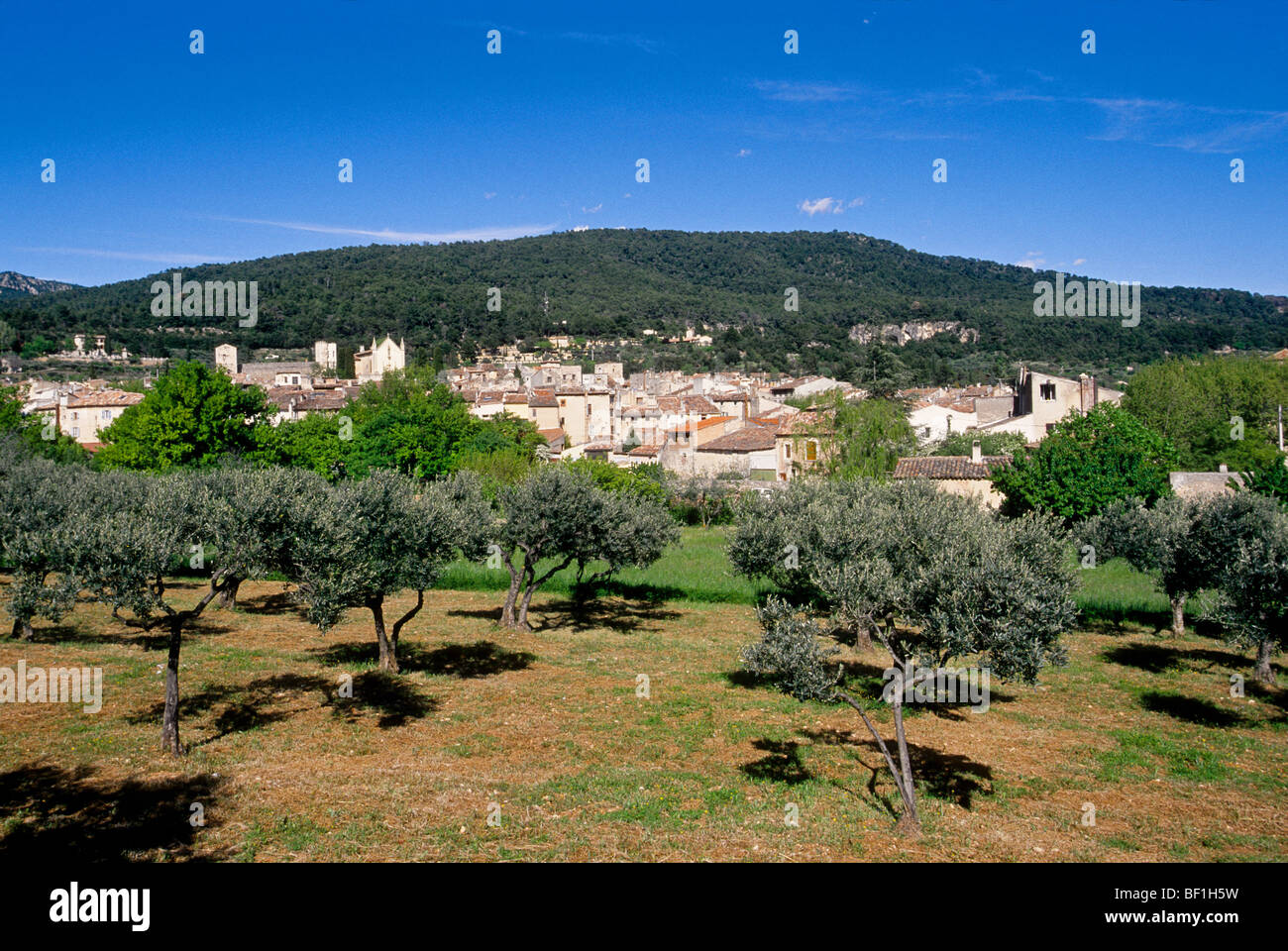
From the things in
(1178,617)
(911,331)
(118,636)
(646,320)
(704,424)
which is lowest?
(1178,617)

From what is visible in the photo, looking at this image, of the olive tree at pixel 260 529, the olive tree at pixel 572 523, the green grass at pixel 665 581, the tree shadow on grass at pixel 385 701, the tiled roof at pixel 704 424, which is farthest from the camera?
the tiled roof at pixel 704 424

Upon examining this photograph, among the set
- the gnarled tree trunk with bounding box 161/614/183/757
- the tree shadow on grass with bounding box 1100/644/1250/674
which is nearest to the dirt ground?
the tree shadow on grass with bounding box 1100/644/1250/674

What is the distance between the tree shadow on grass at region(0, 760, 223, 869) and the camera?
10.5 metres

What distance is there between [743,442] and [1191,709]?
49114 millimetres

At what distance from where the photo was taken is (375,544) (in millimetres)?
18719

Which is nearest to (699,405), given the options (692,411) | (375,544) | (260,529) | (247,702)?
(692,411)

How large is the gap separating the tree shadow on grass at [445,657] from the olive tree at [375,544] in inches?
55.1

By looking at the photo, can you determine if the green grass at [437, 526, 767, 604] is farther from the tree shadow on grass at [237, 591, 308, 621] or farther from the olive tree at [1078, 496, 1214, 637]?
the olive tree at [1078, 496, 1214, 637]

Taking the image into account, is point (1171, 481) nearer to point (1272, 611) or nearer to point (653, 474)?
point (653, 474)

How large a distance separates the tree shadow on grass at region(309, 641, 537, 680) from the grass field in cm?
14

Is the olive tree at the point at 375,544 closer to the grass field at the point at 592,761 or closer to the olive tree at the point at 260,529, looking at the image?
the olive tree at the point at 260,529

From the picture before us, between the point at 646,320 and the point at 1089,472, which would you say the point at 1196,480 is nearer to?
the point at 1089,472

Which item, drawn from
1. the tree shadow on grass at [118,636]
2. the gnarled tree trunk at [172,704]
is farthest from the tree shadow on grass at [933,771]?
the tree shadow on grass at [118,636]

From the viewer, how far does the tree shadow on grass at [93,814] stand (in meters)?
10.5
